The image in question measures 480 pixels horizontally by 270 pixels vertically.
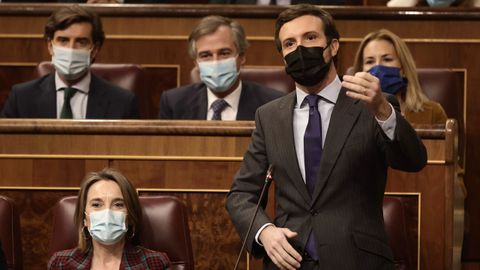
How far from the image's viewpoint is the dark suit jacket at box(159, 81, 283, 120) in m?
2.81

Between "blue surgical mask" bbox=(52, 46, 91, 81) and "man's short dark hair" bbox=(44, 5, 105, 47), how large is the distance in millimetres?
59

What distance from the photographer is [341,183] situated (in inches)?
69.1

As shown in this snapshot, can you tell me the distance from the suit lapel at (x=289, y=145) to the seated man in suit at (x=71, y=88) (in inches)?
44.2

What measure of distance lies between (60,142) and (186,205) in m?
0.33

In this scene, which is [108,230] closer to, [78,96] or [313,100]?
[313,100]

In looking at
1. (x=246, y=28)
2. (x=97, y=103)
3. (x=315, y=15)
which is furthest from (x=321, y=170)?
(x=246, y=28)

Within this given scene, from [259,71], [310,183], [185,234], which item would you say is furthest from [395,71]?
[310,183]

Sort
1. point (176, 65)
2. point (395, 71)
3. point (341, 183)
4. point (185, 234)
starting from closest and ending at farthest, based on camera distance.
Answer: point (341, 183) < point (185, 234) < point (395, 71) < point (176, 65)

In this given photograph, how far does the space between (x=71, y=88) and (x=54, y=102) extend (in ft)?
0.20

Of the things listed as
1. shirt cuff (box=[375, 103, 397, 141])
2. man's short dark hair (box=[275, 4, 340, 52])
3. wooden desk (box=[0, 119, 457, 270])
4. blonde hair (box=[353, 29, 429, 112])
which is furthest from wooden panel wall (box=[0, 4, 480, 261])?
shirt cuff (box=[375, 103, 397, 141])

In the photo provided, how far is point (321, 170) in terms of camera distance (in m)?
1.76

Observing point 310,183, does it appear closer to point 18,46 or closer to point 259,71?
point 259,71

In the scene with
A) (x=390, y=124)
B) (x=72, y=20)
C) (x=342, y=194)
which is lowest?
(x=342, y=194)

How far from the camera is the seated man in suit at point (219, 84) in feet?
9.26
